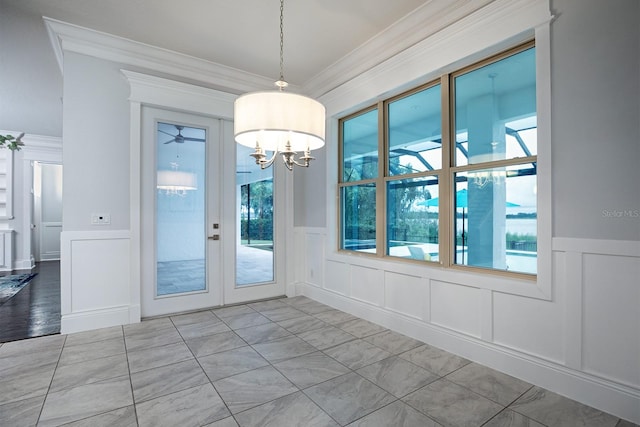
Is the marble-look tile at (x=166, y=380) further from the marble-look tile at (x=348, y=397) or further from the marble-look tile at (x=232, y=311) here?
the marble-look tile at (x=232, y=311)

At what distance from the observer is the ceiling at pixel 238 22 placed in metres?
2.86

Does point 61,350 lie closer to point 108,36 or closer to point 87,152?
point 87,152

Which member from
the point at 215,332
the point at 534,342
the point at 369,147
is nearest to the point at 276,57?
the point at 369,147

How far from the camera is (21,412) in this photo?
1953mm

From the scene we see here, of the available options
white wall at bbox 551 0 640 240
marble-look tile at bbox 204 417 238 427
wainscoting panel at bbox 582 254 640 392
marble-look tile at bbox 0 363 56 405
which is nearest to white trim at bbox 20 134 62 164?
marble-look tile at bbox 0 363 56 405

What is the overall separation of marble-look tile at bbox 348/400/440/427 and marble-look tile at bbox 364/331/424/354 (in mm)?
855

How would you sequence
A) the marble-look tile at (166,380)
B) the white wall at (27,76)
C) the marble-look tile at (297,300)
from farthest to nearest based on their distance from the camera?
the marble-look tile at (297,300), the white wall at (27,76), the marble-look tile at (166,380)

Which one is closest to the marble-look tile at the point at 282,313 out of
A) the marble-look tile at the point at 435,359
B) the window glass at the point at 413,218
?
the window glass at the point at 413,218

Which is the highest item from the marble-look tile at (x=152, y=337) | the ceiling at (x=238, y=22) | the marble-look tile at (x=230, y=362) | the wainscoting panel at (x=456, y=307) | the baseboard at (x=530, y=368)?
the ceiling at (x=238, y=22)

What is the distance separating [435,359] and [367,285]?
116 centimetres

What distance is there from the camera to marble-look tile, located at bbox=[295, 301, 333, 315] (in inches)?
159

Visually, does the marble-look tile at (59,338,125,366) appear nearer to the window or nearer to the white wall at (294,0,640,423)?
the window

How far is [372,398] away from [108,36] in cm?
416

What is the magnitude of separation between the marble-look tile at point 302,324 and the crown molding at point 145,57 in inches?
119
